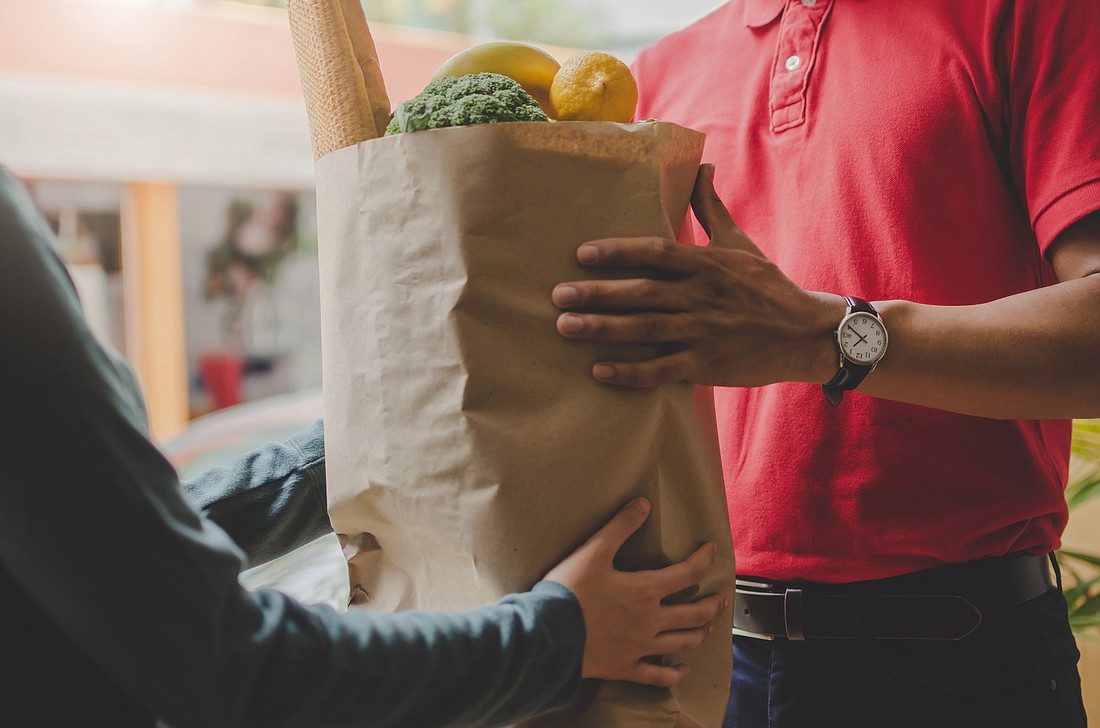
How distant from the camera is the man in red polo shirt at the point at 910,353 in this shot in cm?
82

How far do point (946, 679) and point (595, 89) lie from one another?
70cm

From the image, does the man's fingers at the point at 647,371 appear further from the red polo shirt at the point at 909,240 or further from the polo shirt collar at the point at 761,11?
the polo shirt collar at the point at 761,11

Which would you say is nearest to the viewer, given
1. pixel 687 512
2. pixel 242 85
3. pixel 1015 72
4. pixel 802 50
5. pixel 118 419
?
pixel 118 419

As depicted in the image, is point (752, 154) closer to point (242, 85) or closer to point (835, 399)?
point (835, 399)

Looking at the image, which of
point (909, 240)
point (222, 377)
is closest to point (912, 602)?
point (909, 240)

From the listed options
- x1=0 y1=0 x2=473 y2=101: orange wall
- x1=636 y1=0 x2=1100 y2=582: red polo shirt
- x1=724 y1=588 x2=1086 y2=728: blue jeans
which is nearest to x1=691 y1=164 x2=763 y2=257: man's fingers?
x1=636 y1=0 x2=1100 y2=582: red polo shirt

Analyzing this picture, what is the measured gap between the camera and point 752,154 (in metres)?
1.05

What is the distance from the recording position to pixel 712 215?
0.79m

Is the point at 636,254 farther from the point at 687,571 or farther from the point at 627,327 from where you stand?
the point at 687,571

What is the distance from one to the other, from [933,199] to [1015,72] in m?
0.14

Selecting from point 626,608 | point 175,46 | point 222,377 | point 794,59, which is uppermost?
point 175,46

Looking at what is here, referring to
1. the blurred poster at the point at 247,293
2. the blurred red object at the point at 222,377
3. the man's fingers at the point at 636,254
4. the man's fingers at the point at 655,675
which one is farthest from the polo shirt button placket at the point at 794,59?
the blurred red object at the point at 222,377

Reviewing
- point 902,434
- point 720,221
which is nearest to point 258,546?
point 720,221

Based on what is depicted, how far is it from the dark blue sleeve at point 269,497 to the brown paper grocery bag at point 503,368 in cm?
20
